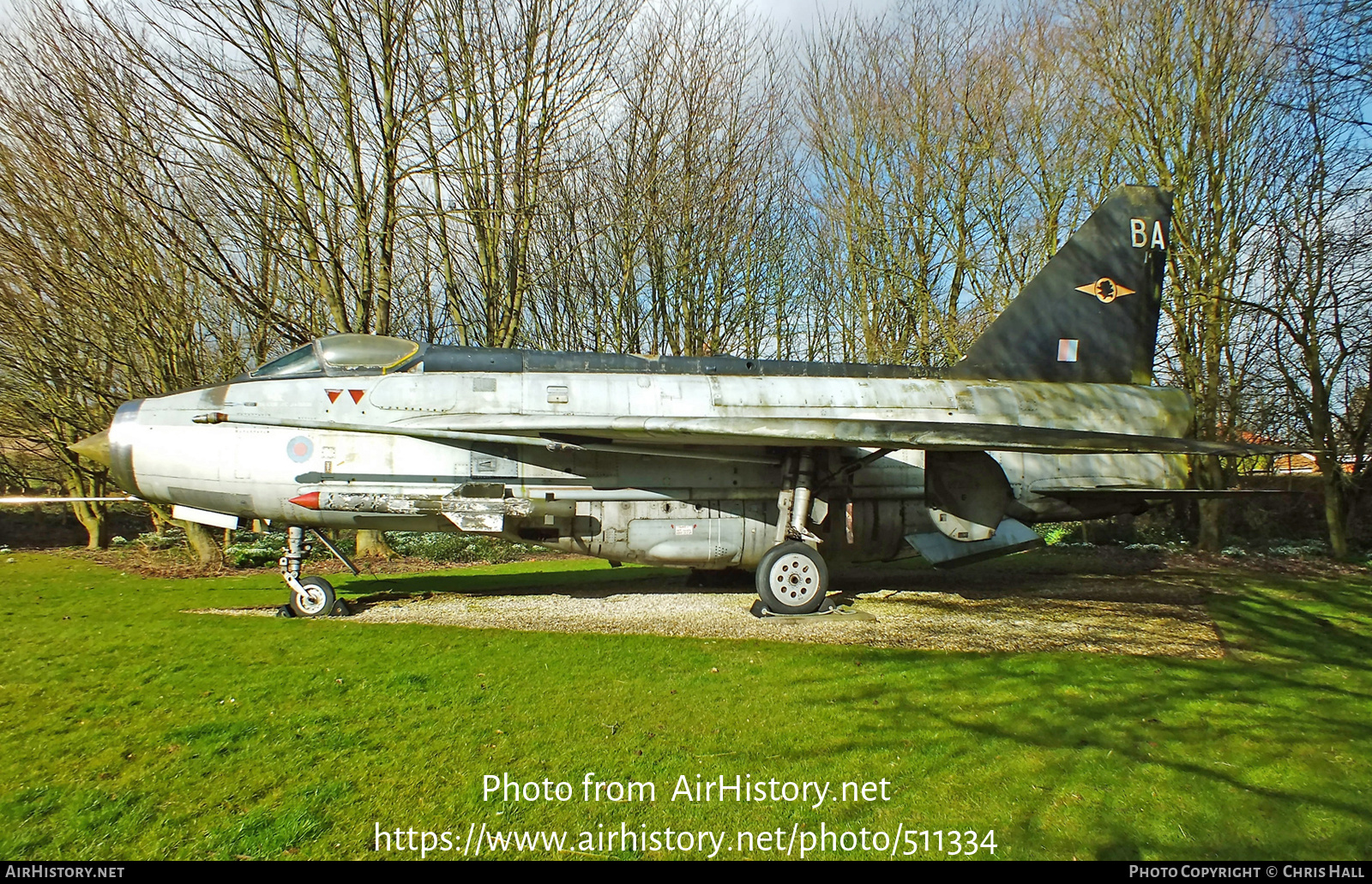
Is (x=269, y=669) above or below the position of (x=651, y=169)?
below

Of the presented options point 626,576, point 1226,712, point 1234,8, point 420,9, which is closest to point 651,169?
point 420,9

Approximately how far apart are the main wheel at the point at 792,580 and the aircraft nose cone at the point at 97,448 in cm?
738

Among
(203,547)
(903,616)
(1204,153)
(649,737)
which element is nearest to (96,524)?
(203,547)

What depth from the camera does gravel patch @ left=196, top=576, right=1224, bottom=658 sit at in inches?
269

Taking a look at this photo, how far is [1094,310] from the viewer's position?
9570 millimetres

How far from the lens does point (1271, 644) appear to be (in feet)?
21.9

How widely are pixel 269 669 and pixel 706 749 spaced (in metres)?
3.72

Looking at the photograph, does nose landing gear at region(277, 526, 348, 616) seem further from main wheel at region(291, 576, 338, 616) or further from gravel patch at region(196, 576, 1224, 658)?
gravel patch at region(196, 576, 1224, 658)

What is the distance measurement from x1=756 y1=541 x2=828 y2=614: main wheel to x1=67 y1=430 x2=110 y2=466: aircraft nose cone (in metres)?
7.38

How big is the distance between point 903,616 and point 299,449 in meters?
7.04

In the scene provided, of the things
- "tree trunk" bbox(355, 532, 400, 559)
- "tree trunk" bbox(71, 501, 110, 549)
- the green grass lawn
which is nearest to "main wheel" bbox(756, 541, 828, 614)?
the green grass lawn

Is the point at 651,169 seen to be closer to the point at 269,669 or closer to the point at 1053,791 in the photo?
the point at 269,669

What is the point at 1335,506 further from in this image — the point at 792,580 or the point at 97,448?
the point at 97,448

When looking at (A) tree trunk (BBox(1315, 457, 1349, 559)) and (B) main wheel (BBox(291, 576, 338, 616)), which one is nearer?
(B) main wheel (BBox(291, 576, 338, 616))
